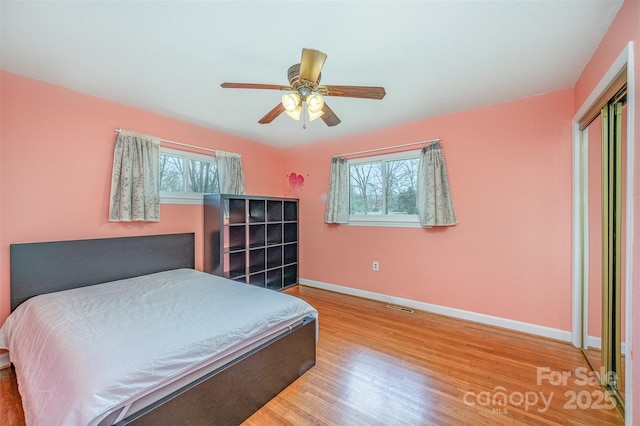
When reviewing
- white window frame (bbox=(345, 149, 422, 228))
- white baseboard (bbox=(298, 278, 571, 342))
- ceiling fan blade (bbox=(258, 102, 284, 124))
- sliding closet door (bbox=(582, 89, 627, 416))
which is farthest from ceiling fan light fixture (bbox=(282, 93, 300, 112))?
white baseboard (bbox=(298, 278, 571, 342))

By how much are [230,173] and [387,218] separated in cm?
230

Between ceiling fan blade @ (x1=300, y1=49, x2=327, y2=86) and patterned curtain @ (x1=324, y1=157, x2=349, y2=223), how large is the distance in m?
2.22

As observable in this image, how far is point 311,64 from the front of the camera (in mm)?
1442

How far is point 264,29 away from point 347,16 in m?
0.52

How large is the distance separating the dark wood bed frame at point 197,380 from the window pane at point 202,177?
2.15ft

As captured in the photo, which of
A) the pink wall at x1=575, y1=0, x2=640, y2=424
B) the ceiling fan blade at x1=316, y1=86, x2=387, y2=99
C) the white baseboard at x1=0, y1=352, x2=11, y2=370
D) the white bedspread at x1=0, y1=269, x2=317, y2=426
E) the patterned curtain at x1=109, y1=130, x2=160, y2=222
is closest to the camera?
the white bedspread at x1=0, y1=269, x2=317, y2=426

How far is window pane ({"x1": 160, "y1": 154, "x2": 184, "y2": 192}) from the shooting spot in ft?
10.1

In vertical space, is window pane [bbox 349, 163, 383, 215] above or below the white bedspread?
above

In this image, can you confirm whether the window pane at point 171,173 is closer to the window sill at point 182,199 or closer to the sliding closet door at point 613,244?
the window sill at point 182,199

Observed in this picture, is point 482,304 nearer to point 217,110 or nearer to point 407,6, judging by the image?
point 407,6

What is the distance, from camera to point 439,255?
309cm

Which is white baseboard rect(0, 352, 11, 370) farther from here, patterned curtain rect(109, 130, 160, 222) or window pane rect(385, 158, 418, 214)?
window pane rect(385, 158, 418, 214)

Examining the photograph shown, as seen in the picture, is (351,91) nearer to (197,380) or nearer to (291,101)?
(291,101)

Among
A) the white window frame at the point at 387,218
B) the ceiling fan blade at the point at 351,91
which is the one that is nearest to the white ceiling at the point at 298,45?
the ceiling fan blade at the point at 351,91
